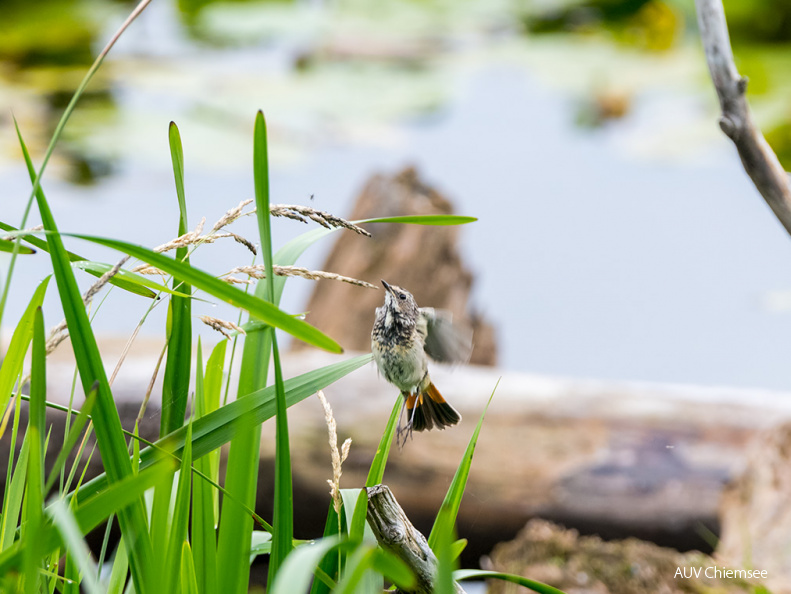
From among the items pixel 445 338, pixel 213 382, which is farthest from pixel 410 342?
pixel 213 382

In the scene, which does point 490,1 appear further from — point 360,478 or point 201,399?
point 201,399

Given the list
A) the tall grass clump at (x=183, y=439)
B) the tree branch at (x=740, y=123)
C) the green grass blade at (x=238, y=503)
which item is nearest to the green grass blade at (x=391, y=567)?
the tall grass clump at (x=183, y=439)

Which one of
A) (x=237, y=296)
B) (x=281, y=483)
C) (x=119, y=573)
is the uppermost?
(x=237, y=296)

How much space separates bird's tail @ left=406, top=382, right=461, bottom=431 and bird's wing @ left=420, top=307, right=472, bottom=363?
41 mm

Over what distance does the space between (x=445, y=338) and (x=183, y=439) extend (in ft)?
0.57

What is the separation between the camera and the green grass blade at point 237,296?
0.87 ft

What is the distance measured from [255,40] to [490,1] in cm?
147

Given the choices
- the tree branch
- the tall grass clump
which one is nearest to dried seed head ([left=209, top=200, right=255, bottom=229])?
the tall grass clump

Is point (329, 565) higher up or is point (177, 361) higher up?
point (177, 361)

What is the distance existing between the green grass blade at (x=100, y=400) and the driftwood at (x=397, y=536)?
0.12 meters

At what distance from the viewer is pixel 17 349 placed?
1.23 feet

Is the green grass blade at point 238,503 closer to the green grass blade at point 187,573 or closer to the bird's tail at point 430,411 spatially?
the green grass blade at point 187,573

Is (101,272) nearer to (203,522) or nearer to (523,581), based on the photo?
(203,522)

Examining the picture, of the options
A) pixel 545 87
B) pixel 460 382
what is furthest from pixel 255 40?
pixel 460 382
